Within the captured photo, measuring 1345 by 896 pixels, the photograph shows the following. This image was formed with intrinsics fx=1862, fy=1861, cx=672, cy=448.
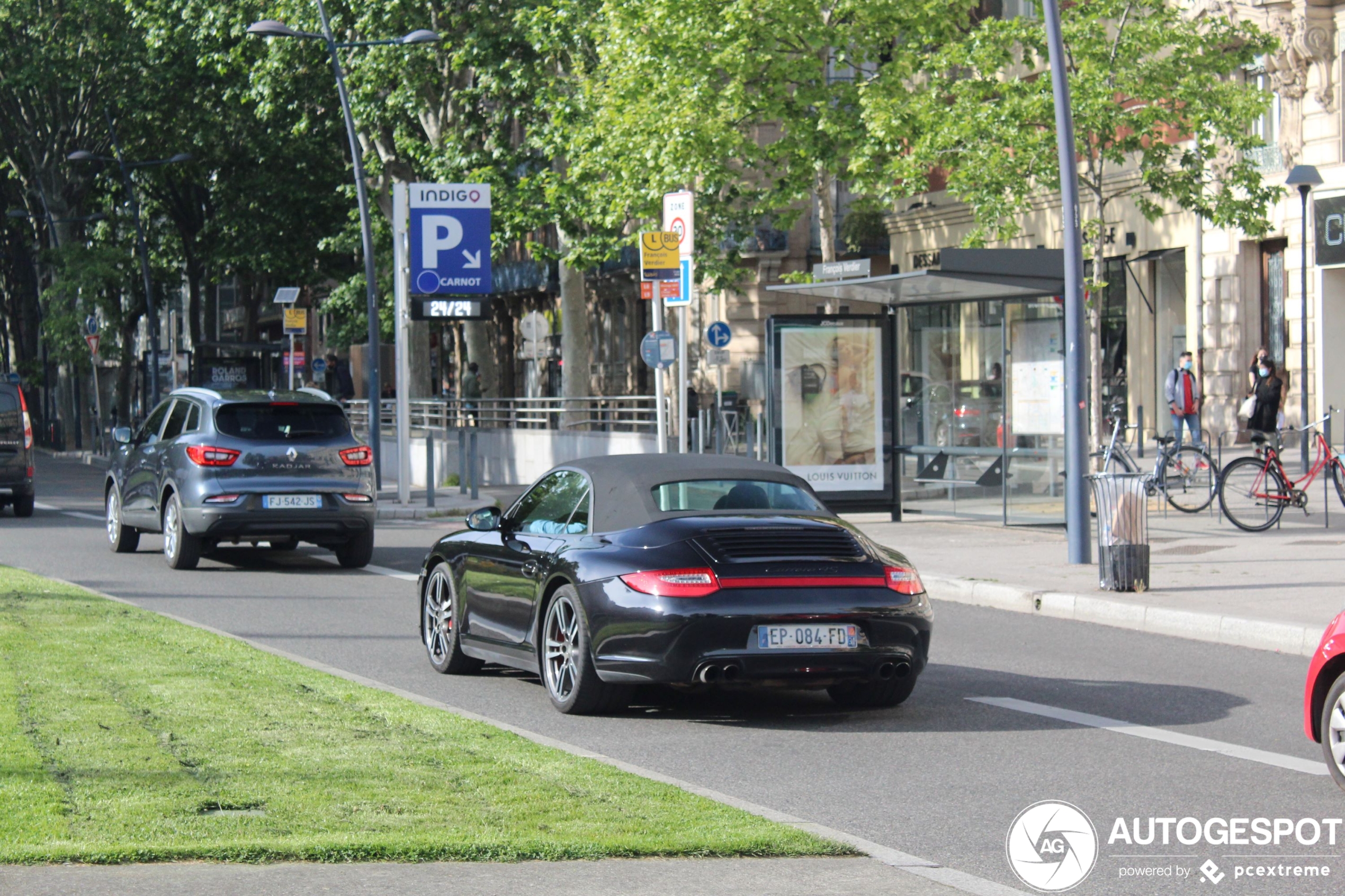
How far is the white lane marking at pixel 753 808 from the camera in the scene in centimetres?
579

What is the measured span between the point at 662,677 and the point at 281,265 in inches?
1753

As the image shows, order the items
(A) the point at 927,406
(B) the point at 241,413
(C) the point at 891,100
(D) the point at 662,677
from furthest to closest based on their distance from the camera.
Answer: (C) the point at 891,100 < (A) the point at 927,406 < (B) the point at 241,413 < (D) the point at 662,677

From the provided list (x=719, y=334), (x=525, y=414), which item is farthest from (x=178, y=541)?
(x=719, y=334)

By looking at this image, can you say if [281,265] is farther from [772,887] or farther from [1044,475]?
[772,887]

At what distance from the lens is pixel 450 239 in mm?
27797

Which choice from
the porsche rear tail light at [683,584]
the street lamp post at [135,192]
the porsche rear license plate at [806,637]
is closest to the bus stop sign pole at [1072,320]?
the porsche rear license plate at [806,637]

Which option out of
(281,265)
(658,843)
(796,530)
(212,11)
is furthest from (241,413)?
(281,265)

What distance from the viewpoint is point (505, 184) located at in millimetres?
37375

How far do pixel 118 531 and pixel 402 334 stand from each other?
8.87m

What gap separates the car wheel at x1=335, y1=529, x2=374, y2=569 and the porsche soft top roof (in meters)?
8.41

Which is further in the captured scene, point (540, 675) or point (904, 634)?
point (540, 675)

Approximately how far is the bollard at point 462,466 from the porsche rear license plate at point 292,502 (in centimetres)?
1260

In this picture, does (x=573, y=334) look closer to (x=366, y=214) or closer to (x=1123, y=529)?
(x=366, y=214)

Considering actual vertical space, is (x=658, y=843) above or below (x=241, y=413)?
below
